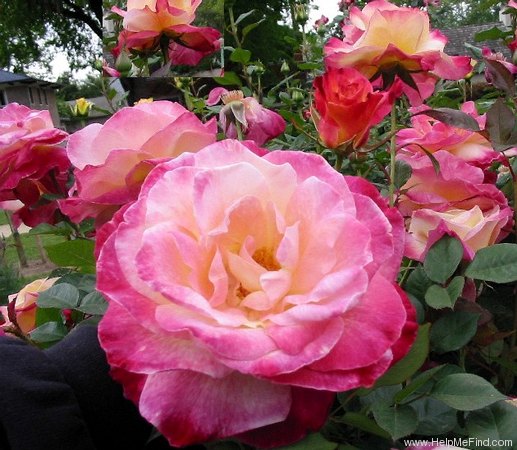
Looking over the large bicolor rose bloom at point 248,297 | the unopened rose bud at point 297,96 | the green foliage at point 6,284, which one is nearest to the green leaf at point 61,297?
the large bicolor rose bloom at point 248,297

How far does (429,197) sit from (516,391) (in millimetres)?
168

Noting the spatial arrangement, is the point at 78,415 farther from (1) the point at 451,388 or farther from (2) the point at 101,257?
(1) the point at 451,388

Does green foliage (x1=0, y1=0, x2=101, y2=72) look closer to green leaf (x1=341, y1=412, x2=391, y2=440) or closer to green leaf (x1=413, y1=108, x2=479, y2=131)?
green leaf (x1=413, y1=108, x2=479, y2=131)

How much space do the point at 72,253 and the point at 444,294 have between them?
0.26 meters

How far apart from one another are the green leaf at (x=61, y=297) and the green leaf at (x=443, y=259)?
0.25 meters

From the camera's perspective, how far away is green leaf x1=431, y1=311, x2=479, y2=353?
0.39 metres

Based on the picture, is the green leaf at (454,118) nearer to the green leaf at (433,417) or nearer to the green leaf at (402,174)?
the green leaf at (402,174)

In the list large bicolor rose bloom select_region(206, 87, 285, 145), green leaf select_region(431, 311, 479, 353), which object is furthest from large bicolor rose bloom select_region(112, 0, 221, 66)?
green leaf select_region(431, 311, 479, 353)

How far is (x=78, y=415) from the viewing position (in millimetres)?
293

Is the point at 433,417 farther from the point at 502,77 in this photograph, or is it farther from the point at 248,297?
the point at 502,77

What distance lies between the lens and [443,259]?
420 millimetres

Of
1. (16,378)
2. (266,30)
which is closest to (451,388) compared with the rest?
(16,378)

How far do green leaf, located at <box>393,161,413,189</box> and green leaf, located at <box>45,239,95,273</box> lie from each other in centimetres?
25

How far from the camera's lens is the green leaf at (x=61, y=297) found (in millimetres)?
451
